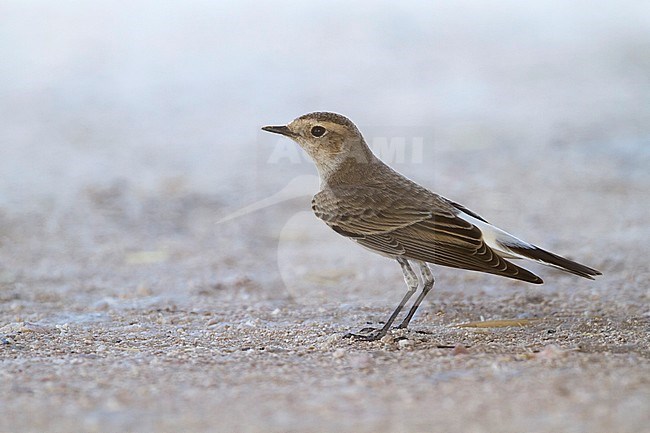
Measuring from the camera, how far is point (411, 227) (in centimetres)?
612

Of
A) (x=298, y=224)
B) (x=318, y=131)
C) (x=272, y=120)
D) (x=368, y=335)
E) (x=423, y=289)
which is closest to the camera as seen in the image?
(x=368, y=335)

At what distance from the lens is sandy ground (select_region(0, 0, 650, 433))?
4.31m

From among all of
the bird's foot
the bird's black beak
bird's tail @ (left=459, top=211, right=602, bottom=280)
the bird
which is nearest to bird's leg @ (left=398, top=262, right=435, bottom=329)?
the bird

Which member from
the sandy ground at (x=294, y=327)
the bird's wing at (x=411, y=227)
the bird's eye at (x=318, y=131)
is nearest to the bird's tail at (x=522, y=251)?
the bird's wing at (x=411, y=227)

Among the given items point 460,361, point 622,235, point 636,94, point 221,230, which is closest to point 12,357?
point 460,361

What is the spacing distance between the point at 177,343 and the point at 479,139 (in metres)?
8.49

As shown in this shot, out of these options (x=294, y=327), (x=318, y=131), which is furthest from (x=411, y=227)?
(x=318, y=131)

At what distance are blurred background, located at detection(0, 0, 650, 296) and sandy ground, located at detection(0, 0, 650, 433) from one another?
0.18 ft

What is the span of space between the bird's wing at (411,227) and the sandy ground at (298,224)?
0.47m

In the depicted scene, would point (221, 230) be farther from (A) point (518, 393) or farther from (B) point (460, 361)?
(A) point (518, 393)

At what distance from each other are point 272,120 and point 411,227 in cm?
800

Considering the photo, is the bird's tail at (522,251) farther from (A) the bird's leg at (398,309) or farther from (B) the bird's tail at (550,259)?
(A) the bird's leg at (398,309)

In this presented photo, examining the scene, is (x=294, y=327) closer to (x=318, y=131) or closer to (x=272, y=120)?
(x=318, y=131)

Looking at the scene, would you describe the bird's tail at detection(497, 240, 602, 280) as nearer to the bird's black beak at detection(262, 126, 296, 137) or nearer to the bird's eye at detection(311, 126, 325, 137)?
the bird's eye at detection(311, 126, 325, 137)
